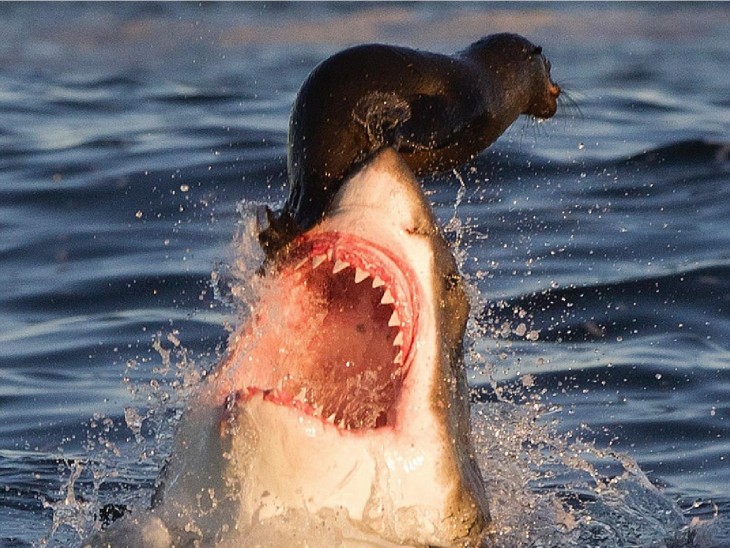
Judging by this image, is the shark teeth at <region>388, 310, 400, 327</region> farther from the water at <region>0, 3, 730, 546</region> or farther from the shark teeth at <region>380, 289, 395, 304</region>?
the water at <region>0, 3, 730, 546</region>

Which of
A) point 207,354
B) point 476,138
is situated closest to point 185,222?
point 207,354

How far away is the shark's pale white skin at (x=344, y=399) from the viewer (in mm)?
3020

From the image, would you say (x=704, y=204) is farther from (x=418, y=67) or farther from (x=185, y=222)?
(x=418, y=67)

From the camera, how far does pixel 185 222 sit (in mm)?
8289

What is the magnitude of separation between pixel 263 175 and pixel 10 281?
5.78 ft

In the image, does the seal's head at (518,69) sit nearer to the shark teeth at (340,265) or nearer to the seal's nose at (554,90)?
the seal's nose at (554,90)

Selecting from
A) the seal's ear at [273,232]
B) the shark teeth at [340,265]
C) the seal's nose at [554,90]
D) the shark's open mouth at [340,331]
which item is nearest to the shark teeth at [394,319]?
the shark's open mouth at [340,331]

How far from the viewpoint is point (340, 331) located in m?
3.24

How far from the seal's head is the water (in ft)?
1.02

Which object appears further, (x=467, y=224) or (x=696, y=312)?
(x=467, y=224)

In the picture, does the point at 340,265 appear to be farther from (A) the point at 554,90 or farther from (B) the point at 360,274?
(A) the point at 554,90

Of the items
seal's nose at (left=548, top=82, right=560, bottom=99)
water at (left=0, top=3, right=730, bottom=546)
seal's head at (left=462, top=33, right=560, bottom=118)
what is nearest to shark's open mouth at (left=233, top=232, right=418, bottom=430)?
water at (left=0, top=3, right=730, bottom=546)

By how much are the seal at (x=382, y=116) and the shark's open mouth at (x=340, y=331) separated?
9 cm

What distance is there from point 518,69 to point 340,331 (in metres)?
0.71
